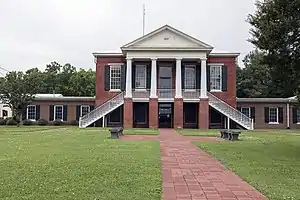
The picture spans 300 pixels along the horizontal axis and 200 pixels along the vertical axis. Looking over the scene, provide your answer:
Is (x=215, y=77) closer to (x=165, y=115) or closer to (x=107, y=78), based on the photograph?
(x=165, y=115)

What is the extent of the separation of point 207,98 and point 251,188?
29409 millimetres

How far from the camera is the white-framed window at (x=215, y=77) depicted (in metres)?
40.2

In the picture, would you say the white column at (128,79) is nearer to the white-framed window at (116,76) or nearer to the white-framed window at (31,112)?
the white-framed window at (116,76)

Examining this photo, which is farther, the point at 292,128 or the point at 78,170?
the point at 292,128

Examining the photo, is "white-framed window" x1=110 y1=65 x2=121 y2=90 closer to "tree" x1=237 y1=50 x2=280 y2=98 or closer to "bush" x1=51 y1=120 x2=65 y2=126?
"bush" x1=51 y1=120 x2=65 y2=126

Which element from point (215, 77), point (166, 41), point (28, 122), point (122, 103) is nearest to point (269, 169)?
point (122, 103)

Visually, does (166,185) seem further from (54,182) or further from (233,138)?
(233,138)

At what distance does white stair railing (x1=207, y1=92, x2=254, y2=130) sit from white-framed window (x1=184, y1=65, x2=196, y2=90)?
244 cm

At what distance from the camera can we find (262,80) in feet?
202

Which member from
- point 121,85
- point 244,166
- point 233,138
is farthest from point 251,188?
point 121,85

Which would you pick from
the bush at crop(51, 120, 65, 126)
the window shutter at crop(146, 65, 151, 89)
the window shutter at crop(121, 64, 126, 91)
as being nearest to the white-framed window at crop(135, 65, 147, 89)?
the window shutter at crop(146, 65, 151, 89)

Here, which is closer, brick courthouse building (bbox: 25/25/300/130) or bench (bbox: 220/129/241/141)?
bench (bbox: 220/129/241/141)

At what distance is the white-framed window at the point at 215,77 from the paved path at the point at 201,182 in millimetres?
26820

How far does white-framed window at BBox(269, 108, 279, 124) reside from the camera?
144 ft
